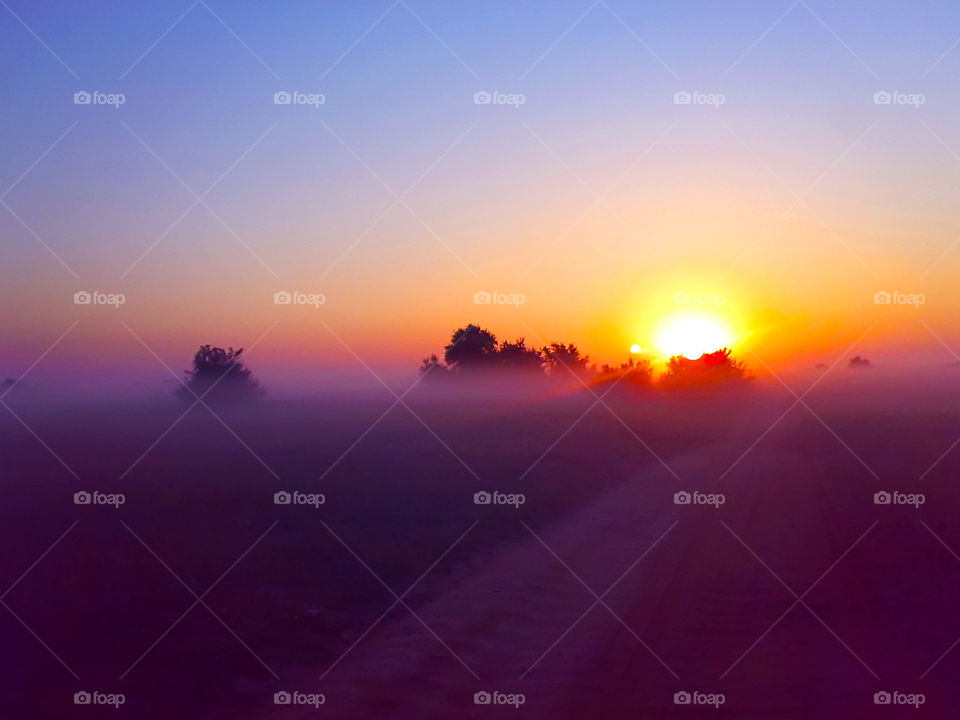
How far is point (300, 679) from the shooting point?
7.32m

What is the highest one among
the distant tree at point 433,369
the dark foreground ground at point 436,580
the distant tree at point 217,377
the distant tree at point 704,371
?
the distant tree at point 704,371

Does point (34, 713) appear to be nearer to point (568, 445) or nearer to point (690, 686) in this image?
point (690, 686)

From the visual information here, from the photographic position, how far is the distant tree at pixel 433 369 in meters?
19.9

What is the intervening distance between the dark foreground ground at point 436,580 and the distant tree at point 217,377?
1.46ft

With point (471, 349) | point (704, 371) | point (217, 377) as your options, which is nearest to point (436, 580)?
point (217, 377)

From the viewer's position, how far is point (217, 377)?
15727mm

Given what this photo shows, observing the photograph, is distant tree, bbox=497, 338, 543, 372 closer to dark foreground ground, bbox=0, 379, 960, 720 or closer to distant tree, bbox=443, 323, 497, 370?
distant tree, bbox=443, 323, 497, 370

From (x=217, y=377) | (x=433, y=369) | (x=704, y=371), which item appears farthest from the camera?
(x=704, y=371)

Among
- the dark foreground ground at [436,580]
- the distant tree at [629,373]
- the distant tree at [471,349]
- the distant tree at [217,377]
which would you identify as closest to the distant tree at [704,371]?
the distant tree at [629,373]

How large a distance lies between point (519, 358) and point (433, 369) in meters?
4.39

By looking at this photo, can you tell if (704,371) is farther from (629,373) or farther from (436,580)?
(436,580)

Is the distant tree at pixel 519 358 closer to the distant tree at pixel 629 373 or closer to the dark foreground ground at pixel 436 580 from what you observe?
the distant tree at pixel 629 373

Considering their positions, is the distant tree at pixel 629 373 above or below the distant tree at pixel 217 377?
above

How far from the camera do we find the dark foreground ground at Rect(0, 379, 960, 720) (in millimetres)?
7082
